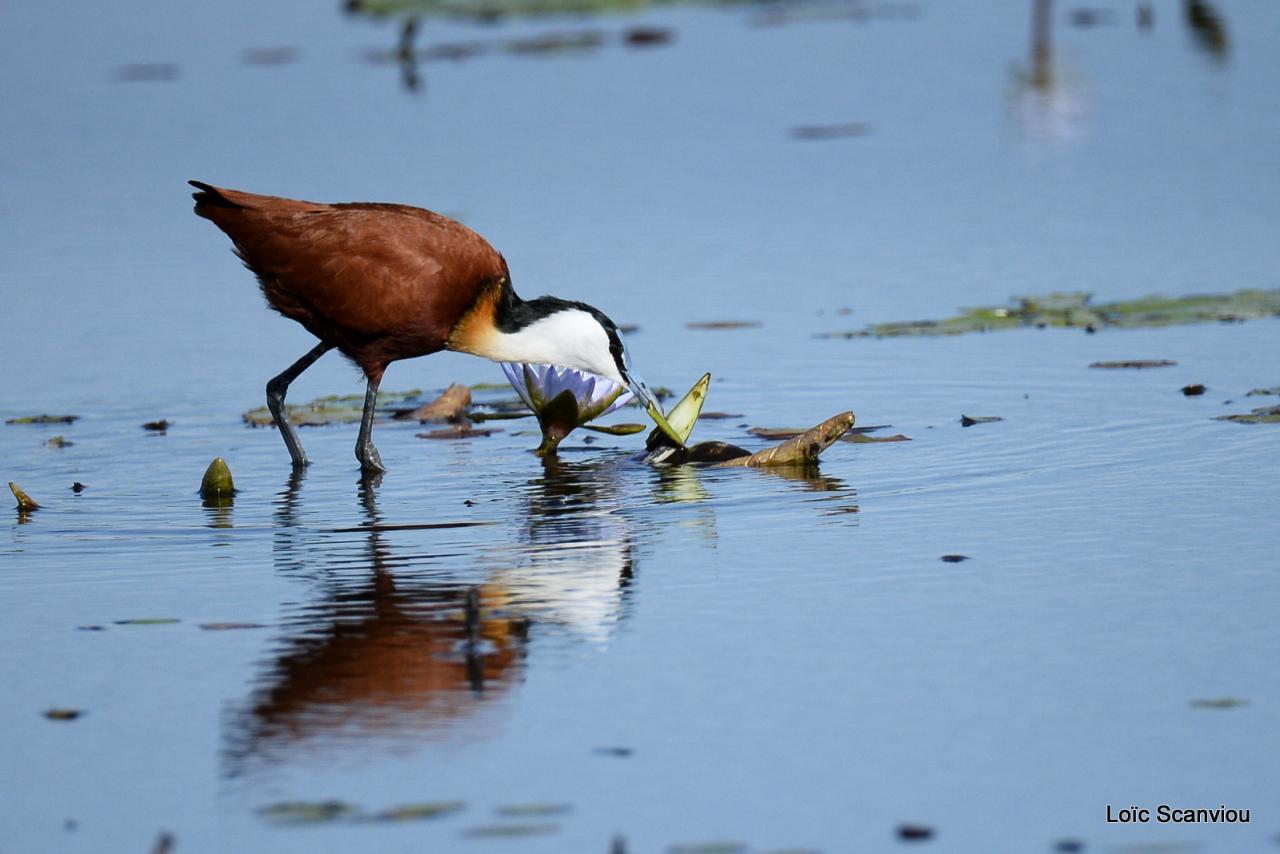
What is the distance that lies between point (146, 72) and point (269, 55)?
160 cm

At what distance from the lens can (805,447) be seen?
8.60 metres

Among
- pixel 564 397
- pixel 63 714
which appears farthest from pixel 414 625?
pixel 564 397

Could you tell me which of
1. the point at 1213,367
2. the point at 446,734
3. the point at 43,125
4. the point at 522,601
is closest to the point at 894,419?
the point at 1213,367

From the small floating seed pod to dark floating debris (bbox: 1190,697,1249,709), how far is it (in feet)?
13.5

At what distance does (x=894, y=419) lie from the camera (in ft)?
31.0

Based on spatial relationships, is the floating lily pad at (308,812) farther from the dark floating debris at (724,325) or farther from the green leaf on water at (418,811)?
the dark floating debris at (724,325)

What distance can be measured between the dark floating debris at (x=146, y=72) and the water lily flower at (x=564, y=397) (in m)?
13.0

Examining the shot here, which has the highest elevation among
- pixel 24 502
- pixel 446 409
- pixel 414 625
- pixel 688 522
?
pixel 446 409

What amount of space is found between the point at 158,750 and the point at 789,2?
23926 millimetres

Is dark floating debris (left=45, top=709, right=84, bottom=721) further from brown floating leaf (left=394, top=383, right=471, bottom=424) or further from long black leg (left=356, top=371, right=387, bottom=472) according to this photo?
brown floating leaf (left=394, top=383, right=471, bottom=424)

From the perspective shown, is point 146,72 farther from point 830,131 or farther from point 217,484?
point 217,484

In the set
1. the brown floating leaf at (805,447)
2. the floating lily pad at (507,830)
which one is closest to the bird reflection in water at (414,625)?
the floating lily pad at (507,830)

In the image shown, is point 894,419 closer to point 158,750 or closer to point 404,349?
point 404,349

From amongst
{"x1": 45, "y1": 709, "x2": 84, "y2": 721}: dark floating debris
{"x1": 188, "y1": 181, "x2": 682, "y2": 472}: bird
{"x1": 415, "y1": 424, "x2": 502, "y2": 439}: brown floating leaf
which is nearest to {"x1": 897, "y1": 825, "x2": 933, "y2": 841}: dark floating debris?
{"x1": 45, "y1": 709, "x2": 84, "y2": 721}: dark floating debris
